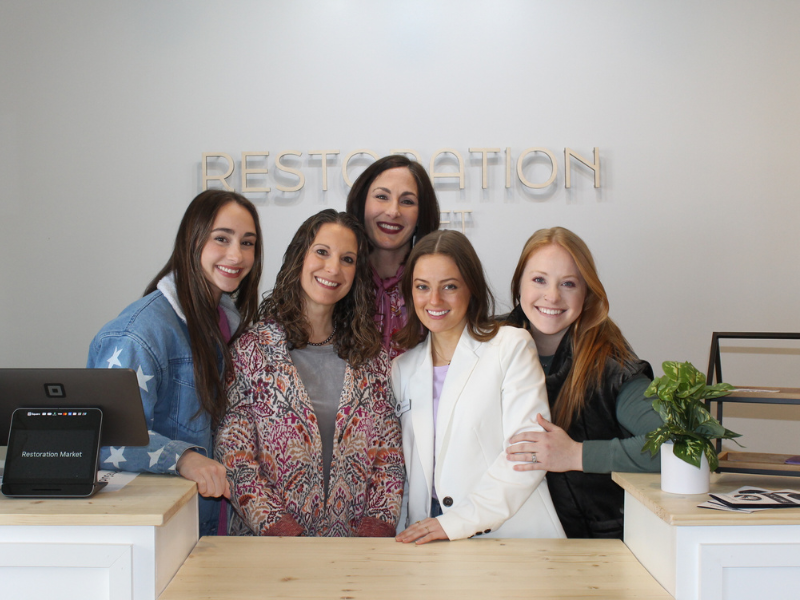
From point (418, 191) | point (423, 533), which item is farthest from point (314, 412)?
point (418, 191)

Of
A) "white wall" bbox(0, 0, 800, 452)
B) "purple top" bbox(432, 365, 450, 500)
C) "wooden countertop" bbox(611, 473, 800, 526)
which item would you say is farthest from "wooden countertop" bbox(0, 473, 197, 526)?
"white wall" bbox(0, 0, 800, 452)

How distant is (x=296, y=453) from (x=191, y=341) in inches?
18.7

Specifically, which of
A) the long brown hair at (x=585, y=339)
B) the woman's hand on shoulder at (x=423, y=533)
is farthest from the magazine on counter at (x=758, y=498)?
the woman's hand on shoulder at (x=423, y=533)

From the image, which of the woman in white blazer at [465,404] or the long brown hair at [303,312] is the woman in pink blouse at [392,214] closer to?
the long brown hair at [303,312]

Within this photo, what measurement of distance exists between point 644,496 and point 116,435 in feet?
4.38

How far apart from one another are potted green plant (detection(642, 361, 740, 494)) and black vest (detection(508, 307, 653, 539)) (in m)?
0.42

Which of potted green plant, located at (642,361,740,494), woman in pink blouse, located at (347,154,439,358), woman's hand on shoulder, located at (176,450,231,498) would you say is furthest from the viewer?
woman in pink blouse, located at (347,154,439,358)

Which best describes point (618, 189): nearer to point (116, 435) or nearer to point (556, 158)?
point (556, 158)

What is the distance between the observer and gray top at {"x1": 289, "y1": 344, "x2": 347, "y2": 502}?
2139 millimetres

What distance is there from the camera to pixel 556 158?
3.55 metres

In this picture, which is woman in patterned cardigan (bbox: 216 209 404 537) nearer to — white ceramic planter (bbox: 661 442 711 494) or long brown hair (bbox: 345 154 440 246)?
long brown hair (bbox: 345 154 440 246)

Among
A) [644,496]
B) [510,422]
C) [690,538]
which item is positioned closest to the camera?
[690,538]

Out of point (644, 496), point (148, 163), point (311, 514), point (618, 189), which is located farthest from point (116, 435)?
point (618, 189)

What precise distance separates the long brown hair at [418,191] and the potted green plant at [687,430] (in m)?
1.32
